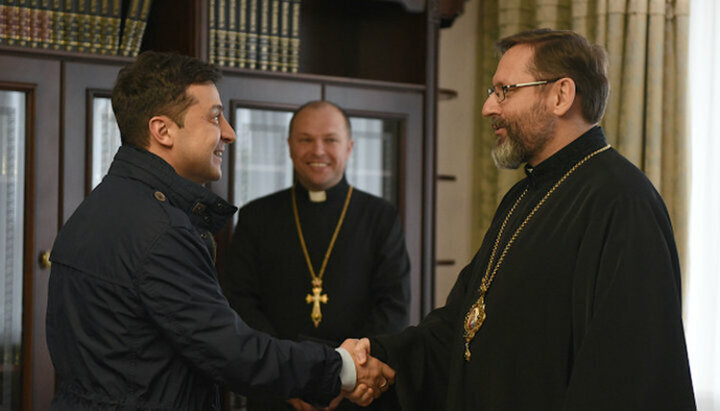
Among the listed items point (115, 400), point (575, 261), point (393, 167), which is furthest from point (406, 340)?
point (393, 167)

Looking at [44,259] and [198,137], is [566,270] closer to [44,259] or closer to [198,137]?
[198,137]

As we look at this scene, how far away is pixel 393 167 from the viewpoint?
12.4 ft

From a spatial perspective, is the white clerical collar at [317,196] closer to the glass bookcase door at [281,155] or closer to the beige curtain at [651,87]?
the glass bookcase door at [281,155]

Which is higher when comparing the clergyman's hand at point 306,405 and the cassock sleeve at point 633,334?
the cassock sleeve at point 633,334

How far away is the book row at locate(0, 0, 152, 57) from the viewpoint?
312 cm

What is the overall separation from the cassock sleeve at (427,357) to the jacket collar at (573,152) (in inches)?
17.2

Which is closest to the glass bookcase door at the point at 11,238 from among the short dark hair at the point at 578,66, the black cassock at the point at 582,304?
the black cassock at the point at 582,304

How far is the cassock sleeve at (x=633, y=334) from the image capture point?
5.74ft

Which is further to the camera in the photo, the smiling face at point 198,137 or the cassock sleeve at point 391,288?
the cassock sleeve at point 391,288

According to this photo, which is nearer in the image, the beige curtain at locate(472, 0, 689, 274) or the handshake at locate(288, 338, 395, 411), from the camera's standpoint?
the handshake at locate(288, 338, 395, 411)

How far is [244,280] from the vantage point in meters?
3.21

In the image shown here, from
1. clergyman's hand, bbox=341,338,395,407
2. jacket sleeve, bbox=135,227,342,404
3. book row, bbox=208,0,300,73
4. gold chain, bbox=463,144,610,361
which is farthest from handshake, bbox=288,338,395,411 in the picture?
book row, bbox=208,0,300,73

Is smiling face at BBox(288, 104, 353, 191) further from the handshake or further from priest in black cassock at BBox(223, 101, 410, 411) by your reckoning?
the handshake

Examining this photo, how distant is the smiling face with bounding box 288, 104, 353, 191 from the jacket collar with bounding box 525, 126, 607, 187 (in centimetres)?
130
